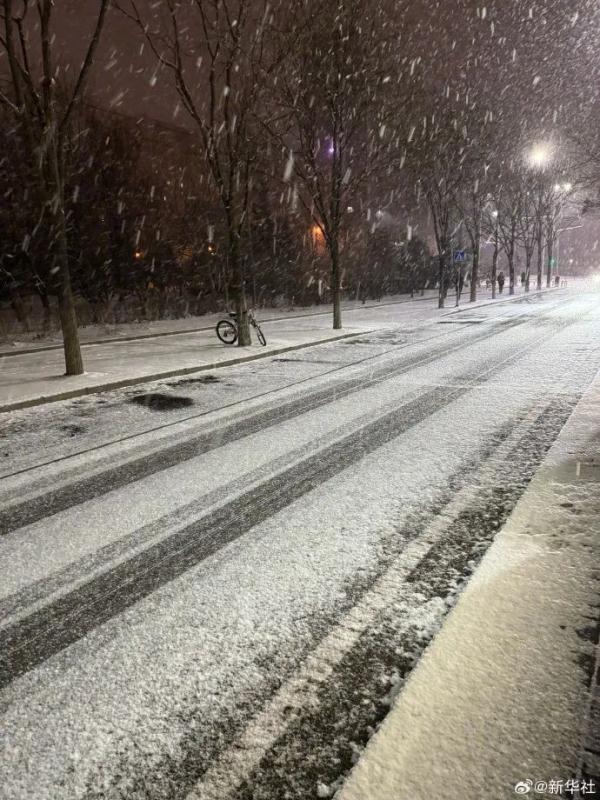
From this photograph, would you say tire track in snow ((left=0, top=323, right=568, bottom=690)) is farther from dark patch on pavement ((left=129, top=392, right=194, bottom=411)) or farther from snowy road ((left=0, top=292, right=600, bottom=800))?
dark patch on pavement ((left=129, top=392, right=194, bottom=411))

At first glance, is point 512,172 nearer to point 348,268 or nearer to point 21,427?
point 348,268

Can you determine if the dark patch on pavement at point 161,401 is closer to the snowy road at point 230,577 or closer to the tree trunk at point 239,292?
the snowy road at point 230,577

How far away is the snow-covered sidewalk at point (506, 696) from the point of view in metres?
2.01

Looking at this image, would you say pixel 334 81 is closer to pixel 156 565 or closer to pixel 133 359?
pixel 133 359

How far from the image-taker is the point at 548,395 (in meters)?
8.42

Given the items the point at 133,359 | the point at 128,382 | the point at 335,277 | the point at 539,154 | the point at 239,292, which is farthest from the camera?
the point at 539,154

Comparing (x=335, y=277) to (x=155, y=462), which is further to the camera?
(x=335, y=277)

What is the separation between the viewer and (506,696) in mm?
2373

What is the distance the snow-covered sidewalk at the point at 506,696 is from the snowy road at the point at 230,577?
14 centimetres

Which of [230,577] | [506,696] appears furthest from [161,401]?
[506,696]

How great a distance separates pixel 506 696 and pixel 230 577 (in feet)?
5.65

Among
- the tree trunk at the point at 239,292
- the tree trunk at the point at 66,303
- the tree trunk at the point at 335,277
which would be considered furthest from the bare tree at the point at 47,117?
the tree trunk at the point at 335,277

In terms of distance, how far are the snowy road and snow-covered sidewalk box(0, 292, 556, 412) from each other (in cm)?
207

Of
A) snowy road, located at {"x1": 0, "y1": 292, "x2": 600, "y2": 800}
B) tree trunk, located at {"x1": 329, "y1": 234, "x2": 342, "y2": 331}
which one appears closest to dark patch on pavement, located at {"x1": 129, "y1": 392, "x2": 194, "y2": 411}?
snowy road, located at {"x1": 0, "y1": 292, "x2": 600, "y2": 800}
